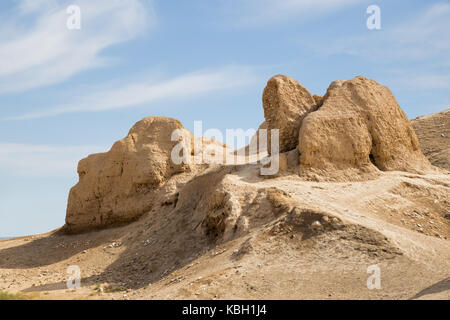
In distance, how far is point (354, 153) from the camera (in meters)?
13.6

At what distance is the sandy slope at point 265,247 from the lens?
28.8ft

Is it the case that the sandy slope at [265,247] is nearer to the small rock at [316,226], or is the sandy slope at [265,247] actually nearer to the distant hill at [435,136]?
the small rock at [316,226]

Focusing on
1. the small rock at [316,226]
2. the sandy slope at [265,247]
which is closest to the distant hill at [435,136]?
the sandy slope at [265,247]

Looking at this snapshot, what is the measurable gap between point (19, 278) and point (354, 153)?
9777 millimetres

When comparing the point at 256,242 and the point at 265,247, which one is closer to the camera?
the point at 265,247

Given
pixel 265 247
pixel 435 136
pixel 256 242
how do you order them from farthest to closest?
pixel 435 136 → pixel 256 242 → pixel 265 247

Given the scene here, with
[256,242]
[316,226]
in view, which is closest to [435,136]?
[316,226]

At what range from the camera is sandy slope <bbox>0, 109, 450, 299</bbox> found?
28.8 feet

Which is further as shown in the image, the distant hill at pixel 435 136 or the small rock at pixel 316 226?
the distant hill at pixel 435 136

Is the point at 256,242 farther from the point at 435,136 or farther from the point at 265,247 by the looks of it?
the point at 435,136

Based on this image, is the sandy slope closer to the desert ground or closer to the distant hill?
the desert ground

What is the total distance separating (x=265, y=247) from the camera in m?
10.1
